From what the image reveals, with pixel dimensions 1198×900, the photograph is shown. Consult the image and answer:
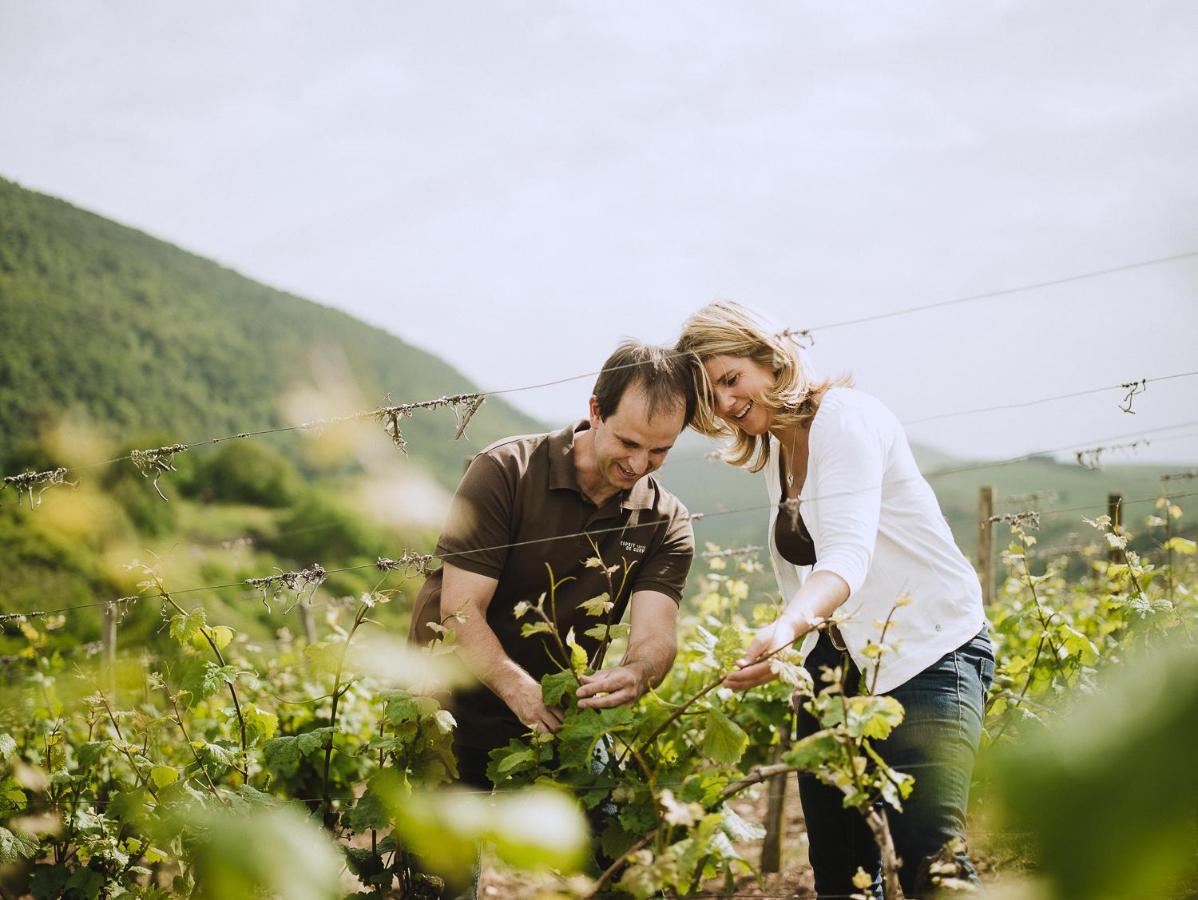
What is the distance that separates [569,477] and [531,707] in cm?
64

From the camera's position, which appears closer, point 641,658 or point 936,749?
point 936,749

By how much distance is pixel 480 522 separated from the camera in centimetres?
249

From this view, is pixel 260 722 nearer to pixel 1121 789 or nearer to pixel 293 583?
pixel 293 583

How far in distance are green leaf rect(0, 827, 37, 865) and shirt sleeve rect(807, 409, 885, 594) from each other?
7.56ft

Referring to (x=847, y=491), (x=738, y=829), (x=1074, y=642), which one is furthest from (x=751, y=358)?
(x=1074, y=642)

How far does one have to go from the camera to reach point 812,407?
233 centimetres

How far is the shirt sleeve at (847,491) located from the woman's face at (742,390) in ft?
0.86

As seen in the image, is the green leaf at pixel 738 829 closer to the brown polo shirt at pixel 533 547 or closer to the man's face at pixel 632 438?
the brown polo shirt at pixel 533 547

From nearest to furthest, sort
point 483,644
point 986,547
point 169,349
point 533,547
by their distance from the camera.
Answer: point 483,644 < point 533,547 < point 986,547 < point 169,349

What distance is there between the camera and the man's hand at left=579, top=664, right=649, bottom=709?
2.10 metres

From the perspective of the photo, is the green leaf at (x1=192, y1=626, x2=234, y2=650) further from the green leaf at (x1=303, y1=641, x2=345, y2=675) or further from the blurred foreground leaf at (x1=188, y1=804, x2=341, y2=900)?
the blurred foreground leaf at (x1=188, y1=804, x2=341, y2=900)

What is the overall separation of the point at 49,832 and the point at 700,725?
1.92 metres

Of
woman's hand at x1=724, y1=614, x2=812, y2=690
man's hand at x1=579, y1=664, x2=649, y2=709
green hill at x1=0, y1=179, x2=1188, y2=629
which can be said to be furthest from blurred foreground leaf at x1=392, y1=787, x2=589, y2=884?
green hill at x1=0, y1=179, x2=1188, y2=629

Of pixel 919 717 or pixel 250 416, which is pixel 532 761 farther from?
pixel 250 416
